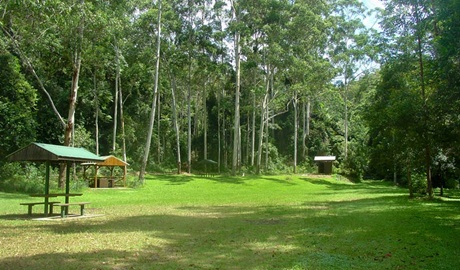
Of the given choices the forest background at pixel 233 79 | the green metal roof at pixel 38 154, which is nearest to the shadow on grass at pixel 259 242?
the green metal roof at pixel 38 154

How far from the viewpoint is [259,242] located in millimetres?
9391

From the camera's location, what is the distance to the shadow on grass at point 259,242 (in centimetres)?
728

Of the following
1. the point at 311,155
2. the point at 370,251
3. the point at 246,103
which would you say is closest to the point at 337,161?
the point at 311,155

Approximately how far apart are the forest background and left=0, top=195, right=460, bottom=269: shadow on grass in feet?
16.8

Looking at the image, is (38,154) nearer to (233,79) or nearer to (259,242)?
(259,242)

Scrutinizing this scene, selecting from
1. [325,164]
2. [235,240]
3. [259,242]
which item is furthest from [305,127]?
[259,242]

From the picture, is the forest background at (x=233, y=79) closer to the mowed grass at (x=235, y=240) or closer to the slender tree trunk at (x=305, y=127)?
the slender tree trunk at (x=305, y=127)

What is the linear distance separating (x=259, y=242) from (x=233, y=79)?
44.9 meters

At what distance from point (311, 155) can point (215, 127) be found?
549 inches

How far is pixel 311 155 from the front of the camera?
2355 inches

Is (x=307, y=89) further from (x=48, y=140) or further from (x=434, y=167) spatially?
(x=48, y=140)

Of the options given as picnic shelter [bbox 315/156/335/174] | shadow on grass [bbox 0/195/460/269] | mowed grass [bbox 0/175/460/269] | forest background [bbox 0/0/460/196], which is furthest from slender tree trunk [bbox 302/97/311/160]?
shadow on grass [bbox 0/195/460/269]

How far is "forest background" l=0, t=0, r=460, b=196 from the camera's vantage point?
19.9 meters

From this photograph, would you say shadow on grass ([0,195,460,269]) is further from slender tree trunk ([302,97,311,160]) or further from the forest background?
slender tree trunk ([302,97,311,160])
